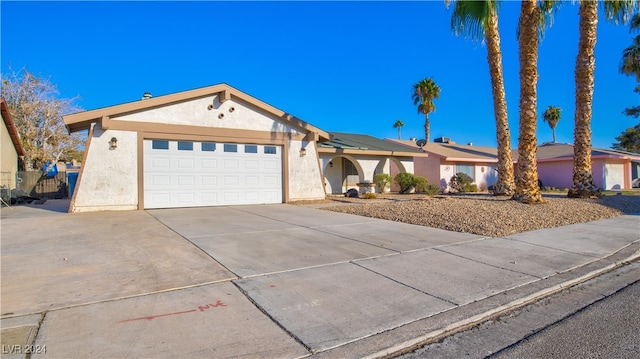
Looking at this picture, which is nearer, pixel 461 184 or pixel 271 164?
pixel 271 164

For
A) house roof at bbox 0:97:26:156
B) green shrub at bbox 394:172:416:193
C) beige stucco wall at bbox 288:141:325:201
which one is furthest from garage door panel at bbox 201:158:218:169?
house roof at bbox 0:97:26:156

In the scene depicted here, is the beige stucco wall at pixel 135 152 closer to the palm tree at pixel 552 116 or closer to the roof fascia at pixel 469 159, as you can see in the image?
the roof fascia at pixel 469 159

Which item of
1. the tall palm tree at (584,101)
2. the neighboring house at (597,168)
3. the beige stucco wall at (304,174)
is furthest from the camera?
the neighboring house at (597,168)

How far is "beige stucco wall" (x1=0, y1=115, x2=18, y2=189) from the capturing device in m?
18.4

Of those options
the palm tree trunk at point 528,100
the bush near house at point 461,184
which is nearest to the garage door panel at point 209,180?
the palm tree trunk at point 528,100

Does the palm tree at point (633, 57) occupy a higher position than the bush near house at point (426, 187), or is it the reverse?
the palm tree at point (633, 57)

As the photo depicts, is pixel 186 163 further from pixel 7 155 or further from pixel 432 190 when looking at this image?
pixel 432 190

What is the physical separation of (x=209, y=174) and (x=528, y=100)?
12.1 metres

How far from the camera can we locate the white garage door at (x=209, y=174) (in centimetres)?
1285

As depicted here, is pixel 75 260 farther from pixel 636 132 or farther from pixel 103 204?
pixel 636 132

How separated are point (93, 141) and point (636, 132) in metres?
38.1

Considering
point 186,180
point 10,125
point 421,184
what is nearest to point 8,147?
point 10,125

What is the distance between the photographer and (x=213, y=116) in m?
13.9

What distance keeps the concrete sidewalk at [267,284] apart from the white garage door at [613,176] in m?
23.7
